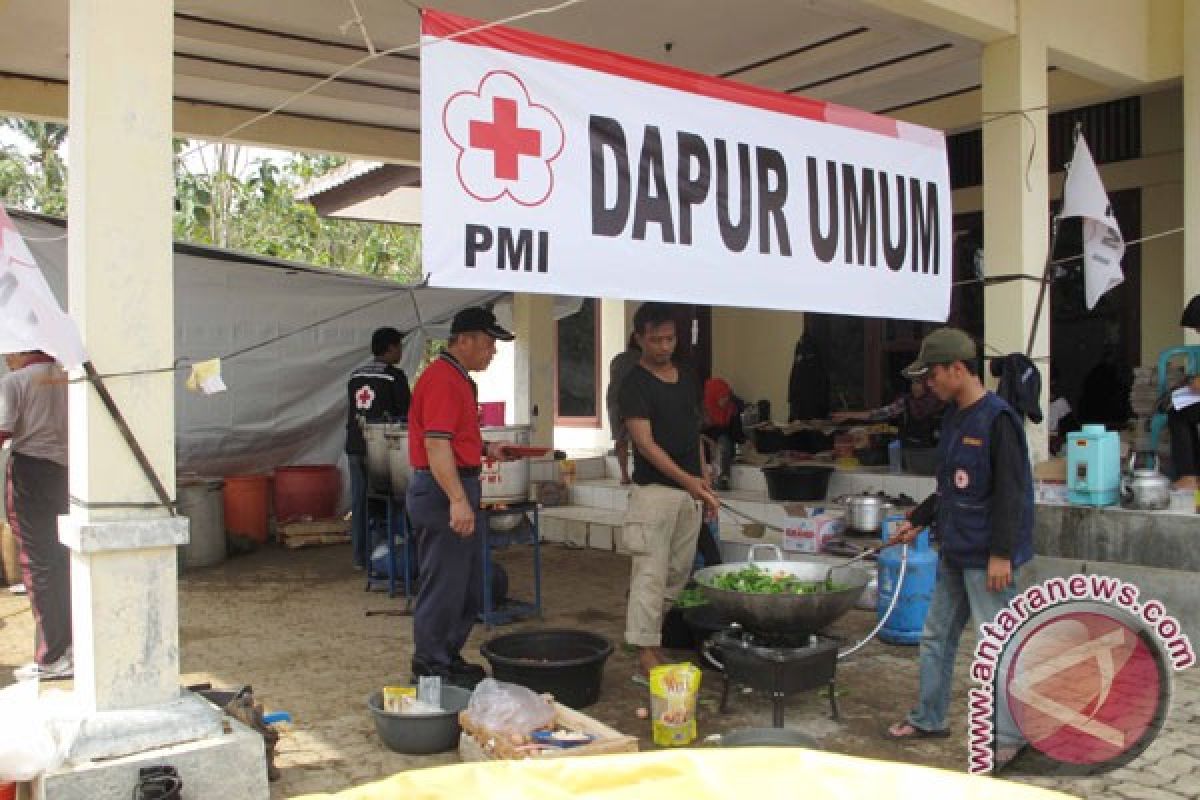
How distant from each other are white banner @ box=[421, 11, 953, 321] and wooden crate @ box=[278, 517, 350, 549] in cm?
669

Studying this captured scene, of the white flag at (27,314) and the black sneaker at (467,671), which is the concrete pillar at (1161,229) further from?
the white flag at (27,314)

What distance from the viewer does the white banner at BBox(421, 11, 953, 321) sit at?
3.83 m

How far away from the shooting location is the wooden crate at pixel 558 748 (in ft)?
12.8

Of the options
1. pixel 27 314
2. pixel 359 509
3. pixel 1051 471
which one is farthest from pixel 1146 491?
pixel 359 509

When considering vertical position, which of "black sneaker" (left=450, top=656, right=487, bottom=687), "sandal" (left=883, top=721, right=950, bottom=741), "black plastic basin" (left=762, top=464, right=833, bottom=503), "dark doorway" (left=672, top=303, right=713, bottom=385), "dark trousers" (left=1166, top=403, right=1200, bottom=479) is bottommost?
"sandal" (left=883, top=721, right=950, bottom=741)

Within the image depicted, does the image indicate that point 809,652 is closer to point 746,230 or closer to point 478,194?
point 746,230

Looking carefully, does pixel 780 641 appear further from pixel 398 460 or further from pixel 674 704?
Result: pixel 398 460

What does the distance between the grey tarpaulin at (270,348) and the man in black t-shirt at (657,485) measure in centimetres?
540

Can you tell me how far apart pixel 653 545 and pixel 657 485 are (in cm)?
34

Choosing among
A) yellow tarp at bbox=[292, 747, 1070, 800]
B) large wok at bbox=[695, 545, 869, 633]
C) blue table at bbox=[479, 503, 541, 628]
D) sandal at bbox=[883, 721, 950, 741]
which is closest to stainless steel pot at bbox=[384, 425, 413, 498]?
blue table at bbox=[479, 503, 541, 628]

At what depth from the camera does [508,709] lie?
4.19 metres

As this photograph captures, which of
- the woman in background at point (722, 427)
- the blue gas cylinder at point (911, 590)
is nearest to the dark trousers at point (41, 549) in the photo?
the blue gas cylinder at point (911, 590)

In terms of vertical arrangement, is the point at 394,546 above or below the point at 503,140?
below

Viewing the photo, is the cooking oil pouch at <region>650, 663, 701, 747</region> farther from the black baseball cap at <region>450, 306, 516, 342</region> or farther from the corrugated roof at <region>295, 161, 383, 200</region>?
the corrugated roof at <region>295, 161, 383, 200</region>
